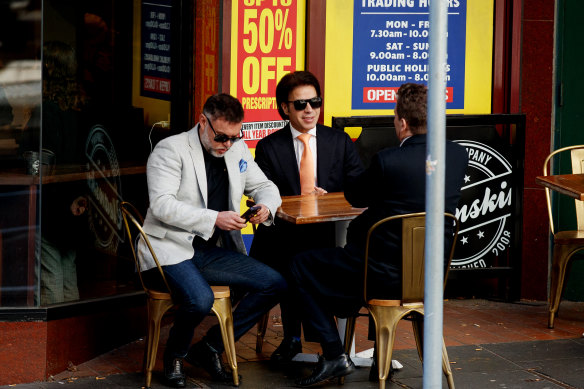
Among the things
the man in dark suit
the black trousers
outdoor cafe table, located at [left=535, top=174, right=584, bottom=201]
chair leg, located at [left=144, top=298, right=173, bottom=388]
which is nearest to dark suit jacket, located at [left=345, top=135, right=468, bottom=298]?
the man in dark suit

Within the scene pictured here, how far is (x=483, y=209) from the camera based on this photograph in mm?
7219

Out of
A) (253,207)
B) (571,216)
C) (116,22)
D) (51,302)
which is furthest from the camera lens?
(571,216)

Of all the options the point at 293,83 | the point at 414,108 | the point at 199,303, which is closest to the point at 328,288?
the point at 199,303

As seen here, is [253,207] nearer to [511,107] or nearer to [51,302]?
[51,302]

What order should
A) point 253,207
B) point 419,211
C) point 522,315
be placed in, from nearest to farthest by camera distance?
1. point 419,211
2. point 253,207
3. point 522,315

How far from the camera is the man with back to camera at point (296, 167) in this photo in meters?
5.72

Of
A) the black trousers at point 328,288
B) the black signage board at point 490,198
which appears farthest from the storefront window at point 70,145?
the black signage board at point 490,198

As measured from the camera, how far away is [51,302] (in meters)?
5.49

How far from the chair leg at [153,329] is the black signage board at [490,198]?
2762mm

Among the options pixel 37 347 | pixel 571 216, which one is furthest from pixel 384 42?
pixel 37 347

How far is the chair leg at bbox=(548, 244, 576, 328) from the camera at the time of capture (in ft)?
21.3

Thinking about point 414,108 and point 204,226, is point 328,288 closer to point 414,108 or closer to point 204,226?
point 204,226

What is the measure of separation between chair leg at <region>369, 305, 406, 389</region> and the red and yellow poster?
2.32 meters

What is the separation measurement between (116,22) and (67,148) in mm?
898
